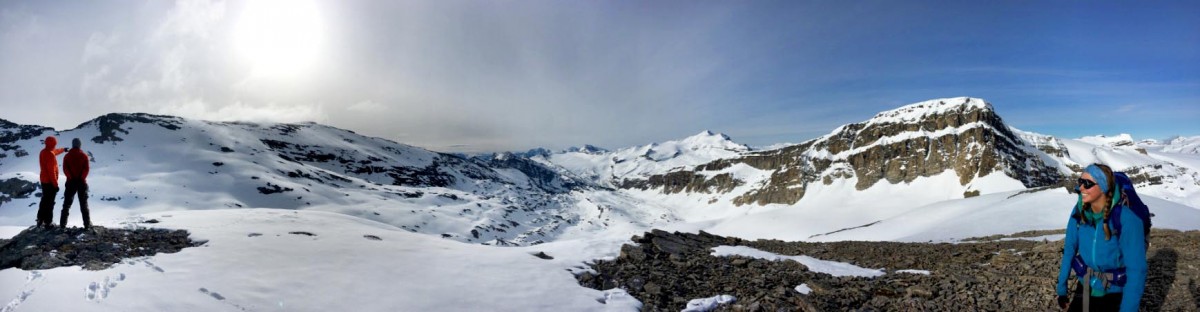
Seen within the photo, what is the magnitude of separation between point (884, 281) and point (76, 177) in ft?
74.0

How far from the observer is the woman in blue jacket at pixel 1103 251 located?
16.5ft

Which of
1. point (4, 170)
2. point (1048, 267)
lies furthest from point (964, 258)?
point (4, 170)

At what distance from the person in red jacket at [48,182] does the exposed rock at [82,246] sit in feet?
2.42

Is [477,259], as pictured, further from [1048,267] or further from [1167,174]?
[1167,174]

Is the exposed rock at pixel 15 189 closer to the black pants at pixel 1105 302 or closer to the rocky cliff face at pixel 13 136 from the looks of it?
the rocky cliff face at pixel 13 136

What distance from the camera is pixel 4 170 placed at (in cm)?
10431

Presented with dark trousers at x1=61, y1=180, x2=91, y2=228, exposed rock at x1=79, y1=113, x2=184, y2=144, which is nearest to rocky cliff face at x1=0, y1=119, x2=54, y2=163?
exposed rock at x1=79, y1=113, x2=184, y2=144

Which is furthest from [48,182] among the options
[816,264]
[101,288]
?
[816,264]

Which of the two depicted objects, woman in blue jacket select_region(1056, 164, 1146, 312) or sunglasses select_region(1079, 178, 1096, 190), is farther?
sunglasses select_region(1079, 178, 1096, 190)

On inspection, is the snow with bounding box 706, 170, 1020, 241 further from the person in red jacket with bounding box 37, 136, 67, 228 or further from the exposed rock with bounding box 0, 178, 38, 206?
the exposed rock with bounding box 0, 178, 38, 206

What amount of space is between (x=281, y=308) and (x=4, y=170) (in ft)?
533

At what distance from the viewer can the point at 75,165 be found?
13.2 meters

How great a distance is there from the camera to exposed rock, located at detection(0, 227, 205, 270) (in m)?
9.61

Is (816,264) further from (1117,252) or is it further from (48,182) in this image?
(48,182)
